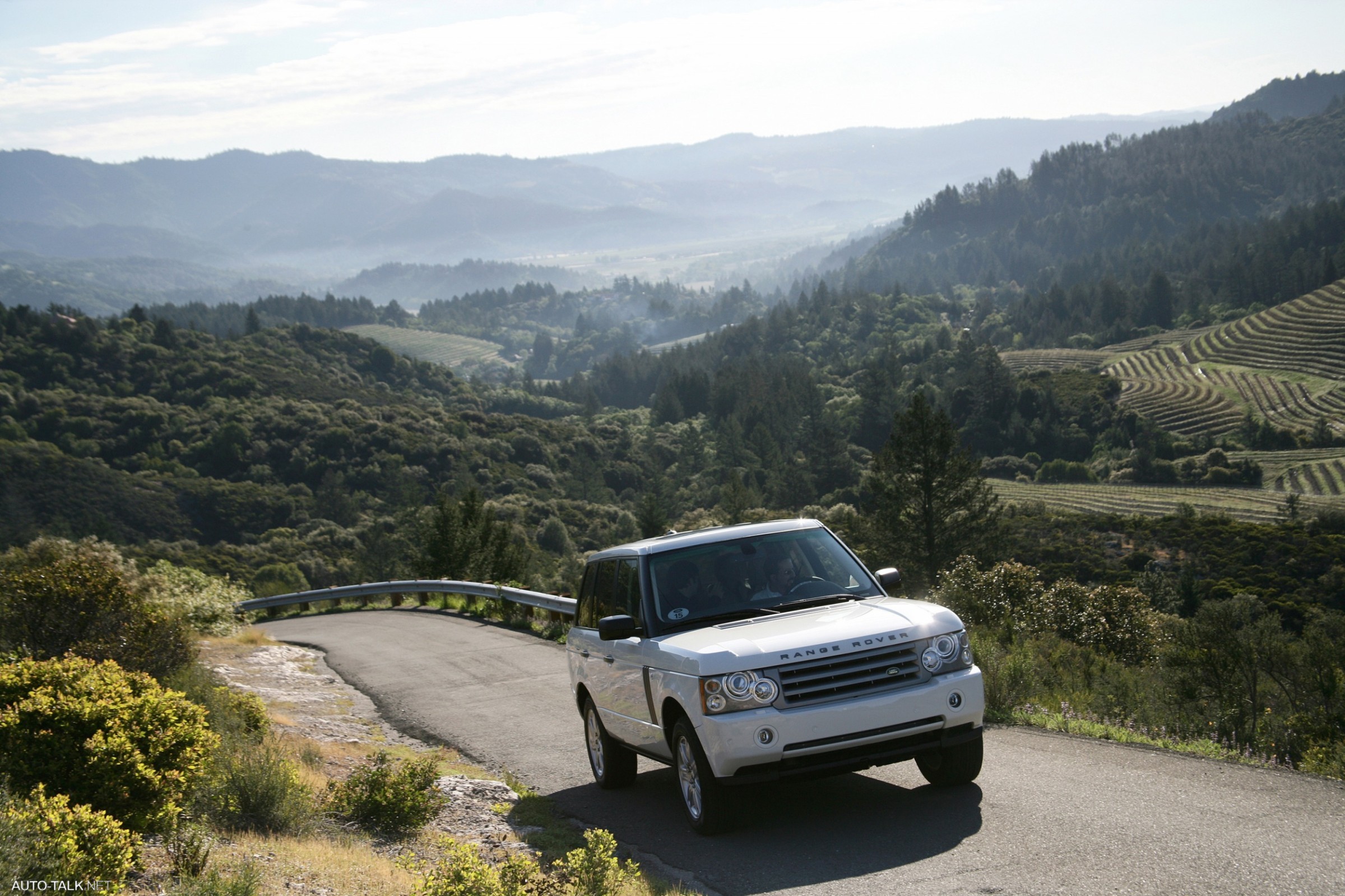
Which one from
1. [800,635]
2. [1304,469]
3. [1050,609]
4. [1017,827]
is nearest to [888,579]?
[800,635]

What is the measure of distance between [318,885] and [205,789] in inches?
76.6

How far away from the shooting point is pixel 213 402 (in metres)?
145

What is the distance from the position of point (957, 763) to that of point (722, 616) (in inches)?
70.3

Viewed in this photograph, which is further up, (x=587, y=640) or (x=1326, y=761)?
(x=587, y=640)

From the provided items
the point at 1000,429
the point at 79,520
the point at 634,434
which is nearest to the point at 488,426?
the point at 634,434

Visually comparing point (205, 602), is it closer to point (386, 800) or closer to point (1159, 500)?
point (386, 800)

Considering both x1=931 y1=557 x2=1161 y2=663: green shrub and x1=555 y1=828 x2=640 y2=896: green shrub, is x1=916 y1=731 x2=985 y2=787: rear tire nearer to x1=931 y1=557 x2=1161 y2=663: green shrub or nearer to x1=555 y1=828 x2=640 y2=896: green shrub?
x1=555 y1=828 x2=640 y2=896: green shrub

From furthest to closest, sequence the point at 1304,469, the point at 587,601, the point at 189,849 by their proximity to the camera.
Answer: the point at 1304,469 < the point at 587,601 < the point at 189,849

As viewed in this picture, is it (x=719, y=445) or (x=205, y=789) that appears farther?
(x=719, y=445)

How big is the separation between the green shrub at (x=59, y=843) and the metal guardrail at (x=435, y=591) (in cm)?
1323

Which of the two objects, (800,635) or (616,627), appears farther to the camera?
(616,627)

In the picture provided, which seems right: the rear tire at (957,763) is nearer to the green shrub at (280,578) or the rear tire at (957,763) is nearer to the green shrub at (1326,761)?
the green shrub at (1326,761)

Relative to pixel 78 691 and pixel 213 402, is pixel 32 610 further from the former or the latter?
pixel 213 402

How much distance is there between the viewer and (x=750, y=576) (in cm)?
779
